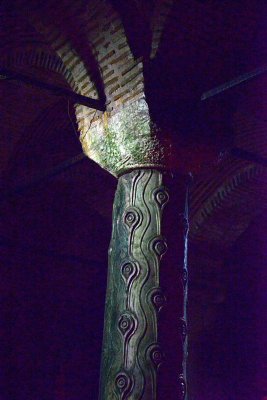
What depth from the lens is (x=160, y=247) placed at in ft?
9.03

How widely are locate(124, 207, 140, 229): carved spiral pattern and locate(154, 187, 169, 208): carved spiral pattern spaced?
15 centimetres

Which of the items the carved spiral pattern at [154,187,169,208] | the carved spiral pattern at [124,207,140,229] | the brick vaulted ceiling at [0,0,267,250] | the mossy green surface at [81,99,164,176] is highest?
the brick vaulted ceiling at [0,0,267,250]

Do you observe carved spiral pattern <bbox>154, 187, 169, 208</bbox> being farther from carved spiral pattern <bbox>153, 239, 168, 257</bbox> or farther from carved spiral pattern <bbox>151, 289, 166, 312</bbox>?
carved spiral pattern <bbox>151, 289, 166, 312</bbox>

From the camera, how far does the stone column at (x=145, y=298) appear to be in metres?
2.51

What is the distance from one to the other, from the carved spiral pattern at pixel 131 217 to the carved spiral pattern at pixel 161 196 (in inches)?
5.8

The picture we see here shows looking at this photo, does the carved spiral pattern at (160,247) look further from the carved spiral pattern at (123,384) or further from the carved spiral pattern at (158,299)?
the carved spiral pattern at (123,384)

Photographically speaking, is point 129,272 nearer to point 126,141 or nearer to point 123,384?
point 123,384

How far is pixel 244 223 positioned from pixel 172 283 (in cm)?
377

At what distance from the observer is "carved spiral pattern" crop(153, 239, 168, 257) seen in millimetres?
2740

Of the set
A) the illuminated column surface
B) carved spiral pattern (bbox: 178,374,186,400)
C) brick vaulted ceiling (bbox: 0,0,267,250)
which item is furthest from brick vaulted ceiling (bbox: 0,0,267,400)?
carved spiral pattern (bbox: 178,374,186,400)

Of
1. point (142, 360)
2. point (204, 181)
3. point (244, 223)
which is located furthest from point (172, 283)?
point (244, 223)

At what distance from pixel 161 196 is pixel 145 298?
0.63 meters

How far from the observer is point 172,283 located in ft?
8.93

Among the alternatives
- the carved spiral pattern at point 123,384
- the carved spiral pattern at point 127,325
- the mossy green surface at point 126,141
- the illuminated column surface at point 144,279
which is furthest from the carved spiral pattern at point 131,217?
the carved spiral pattern at point 123,384
